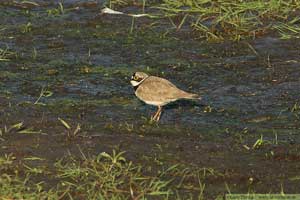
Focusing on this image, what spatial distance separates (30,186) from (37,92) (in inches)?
127

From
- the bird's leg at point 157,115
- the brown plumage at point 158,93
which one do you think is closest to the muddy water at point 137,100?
the bird's leg at point 157,115

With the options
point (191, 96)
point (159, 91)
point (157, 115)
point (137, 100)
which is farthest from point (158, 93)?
point (137, 100)

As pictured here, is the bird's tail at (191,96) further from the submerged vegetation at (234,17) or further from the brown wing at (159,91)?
the submerged vegetation at (234,17)

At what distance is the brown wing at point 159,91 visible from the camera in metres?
10.1

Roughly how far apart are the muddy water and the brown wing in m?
0.23

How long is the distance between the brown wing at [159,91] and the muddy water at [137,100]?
23 cm

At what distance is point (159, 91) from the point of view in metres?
10.1

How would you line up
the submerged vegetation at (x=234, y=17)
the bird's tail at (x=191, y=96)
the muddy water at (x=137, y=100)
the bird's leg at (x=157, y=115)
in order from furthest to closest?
1. the submerged vegetation at (x=234, y=17)
2. the bird's tail at (x=191, y=96)
3. the bird's leg at (x=157, y=115)
4. the muddy water at (x=137, y=100)

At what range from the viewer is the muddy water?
8703mm

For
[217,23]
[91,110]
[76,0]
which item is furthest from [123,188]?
[76,0]

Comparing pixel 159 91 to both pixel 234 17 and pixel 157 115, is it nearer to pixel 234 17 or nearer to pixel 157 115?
pixel 157 115

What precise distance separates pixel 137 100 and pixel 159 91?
30.6 inches

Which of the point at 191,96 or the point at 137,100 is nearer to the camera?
the point at 191,96

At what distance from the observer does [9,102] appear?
1040cm
